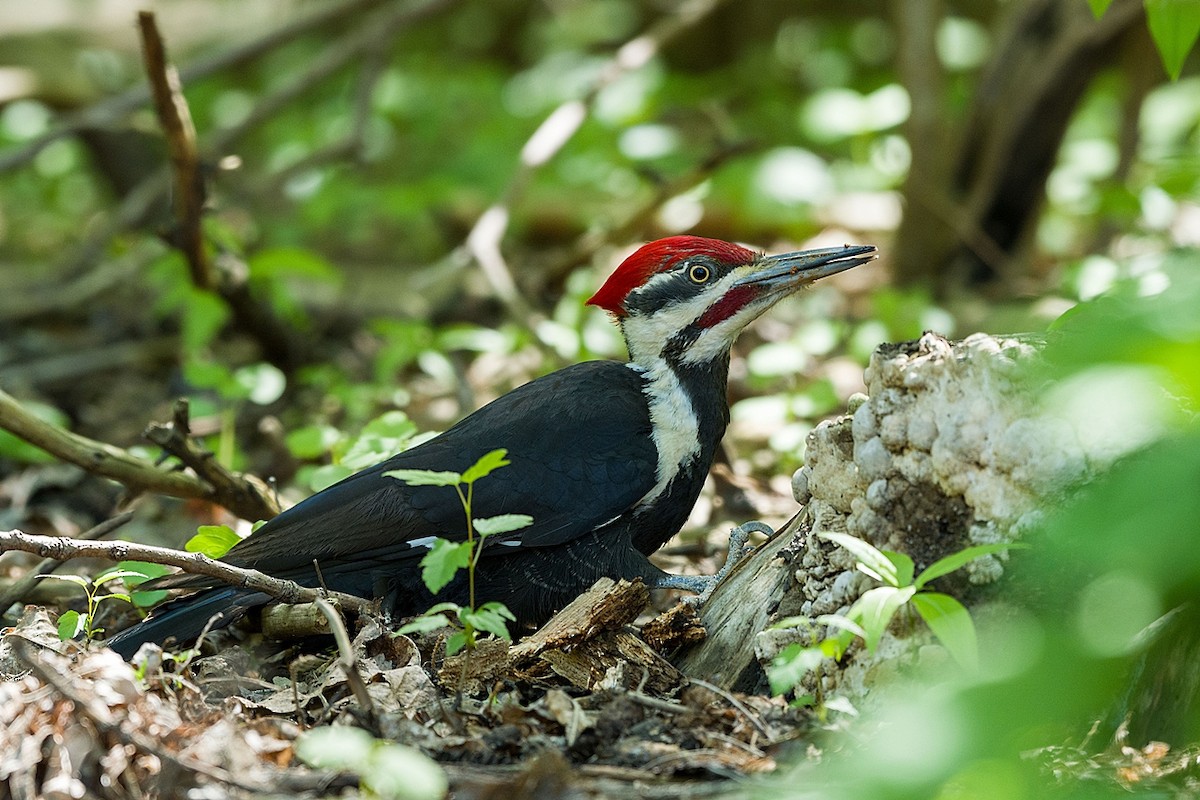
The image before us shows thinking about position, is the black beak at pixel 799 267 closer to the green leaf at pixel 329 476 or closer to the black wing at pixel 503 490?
the black wing at pixel 503 490

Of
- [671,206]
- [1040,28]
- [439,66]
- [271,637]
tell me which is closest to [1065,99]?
[1040,28]

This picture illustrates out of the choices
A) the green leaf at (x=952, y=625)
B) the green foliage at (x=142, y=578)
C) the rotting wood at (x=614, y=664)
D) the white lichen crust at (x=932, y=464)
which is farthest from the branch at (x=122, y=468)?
the green leaf at (x=952, y=625)

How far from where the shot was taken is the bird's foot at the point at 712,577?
2.95 meters

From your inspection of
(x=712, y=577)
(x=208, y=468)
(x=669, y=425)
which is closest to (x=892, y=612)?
(x=712, y=577)

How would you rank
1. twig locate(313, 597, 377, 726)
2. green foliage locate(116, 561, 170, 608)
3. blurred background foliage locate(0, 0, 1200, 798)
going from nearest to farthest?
twig locate(313, 597, 377, 726), green foliage locate(116, 561, 170, 608), blurred background foliage locate(0, 0, 1200, 798)

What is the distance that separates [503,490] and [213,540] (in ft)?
2.38

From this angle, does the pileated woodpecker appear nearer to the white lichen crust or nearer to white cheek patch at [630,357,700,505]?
white cheek patch at [630,357,700,505]

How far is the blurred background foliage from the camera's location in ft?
15.3

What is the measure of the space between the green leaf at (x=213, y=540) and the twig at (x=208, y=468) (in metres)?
0.41

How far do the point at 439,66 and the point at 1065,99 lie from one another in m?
5.43

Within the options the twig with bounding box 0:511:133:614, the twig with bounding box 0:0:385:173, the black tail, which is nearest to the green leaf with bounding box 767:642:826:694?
the black tail

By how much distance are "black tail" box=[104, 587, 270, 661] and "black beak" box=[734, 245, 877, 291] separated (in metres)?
1.47

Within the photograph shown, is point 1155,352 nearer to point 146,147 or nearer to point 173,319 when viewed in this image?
point 173,319

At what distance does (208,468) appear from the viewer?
138 inches
